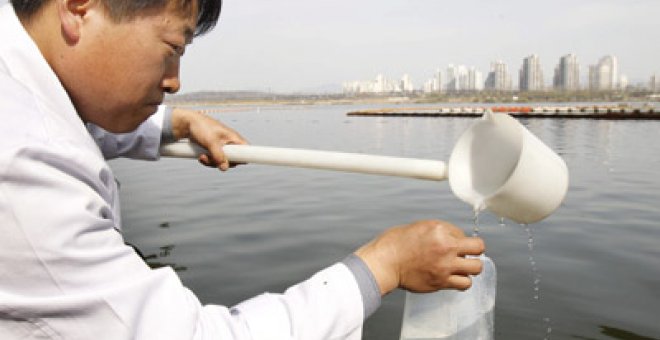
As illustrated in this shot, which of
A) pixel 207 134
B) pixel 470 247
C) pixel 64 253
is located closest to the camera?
pixel 64 253

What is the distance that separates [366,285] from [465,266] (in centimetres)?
30

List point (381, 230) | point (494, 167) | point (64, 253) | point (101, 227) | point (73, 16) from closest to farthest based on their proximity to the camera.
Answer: point (64, 253), point (101, 227), point (73, 16), point (494, 167), point (381, 230)

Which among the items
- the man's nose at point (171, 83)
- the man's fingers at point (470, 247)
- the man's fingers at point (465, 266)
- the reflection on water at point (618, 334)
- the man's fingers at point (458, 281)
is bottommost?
the reflection on water at point (618, 334)

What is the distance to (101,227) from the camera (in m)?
1.19

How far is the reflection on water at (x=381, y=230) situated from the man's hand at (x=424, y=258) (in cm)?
303

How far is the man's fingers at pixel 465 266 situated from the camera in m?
1.48

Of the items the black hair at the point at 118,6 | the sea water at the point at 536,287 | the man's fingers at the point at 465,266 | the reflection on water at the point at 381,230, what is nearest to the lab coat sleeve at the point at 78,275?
the black hair at the point at 118,6

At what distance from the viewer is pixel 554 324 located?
4.64 metres

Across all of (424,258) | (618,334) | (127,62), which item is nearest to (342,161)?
(424,258)

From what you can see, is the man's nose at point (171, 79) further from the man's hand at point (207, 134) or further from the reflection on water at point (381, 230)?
the reflection on water at point (381, 230)

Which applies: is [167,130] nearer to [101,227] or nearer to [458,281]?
[101,227]

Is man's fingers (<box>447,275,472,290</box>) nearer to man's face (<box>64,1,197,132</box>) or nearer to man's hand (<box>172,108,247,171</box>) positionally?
man's face (<box>64,1,197,132</box>)

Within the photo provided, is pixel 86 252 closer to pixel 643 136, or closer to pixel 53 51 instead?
pixel 53 51

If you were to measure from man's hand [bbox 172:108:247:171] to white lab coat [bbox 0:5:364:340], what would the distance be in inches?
37.9
